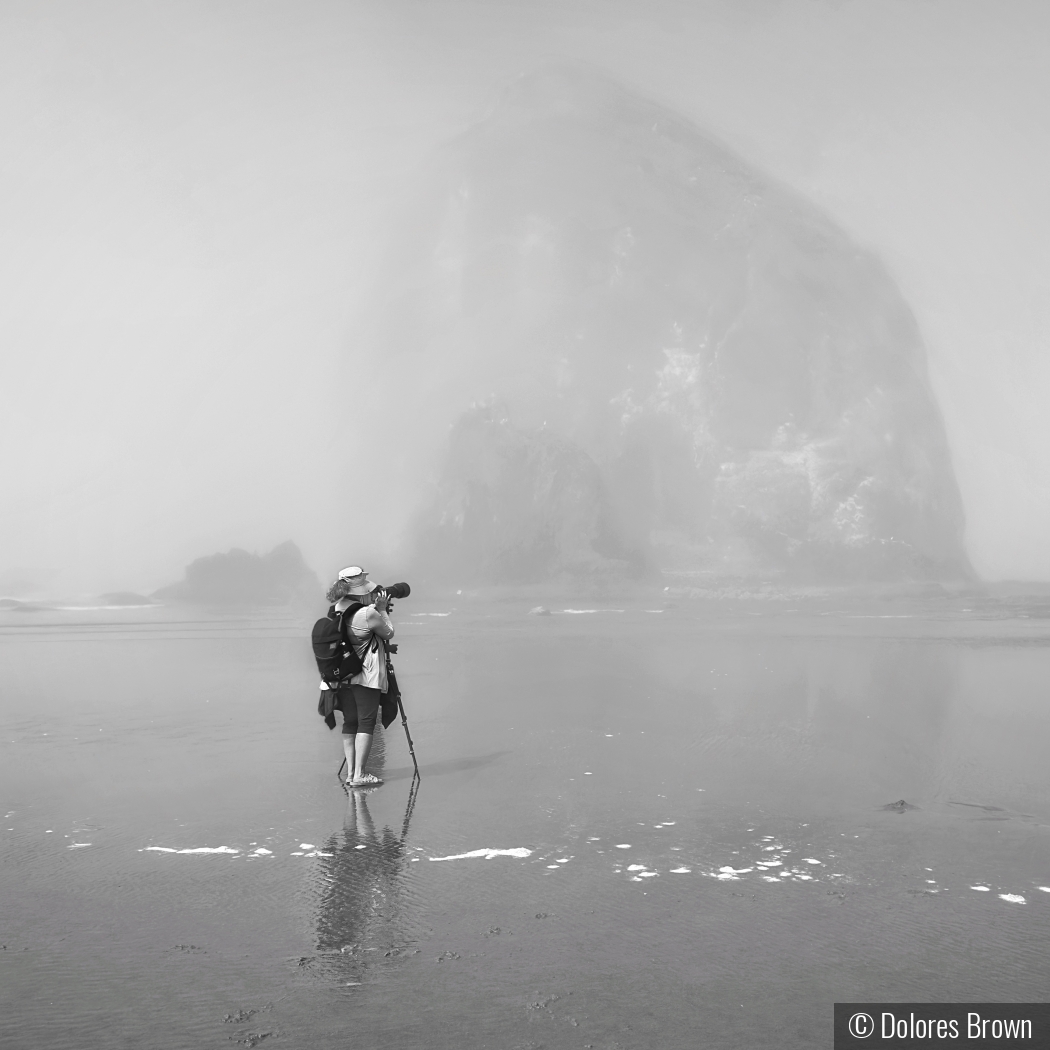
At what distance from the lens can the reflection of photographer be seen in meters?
8.83

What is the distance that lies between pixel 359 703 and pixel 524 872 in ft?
11.5

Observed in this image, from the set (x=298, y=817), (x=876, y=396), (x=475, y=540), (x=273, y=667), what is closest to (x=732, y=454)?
(x=876, y=396)

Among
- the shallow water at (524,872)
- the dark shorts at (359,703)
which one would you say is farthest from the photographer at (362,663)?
the shallow water at (524,872)

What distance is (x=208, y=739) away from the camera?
1165 centimetres

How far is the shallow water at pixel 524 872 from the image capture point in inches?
155

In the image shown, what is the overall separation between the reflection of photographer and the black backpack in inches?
0.6

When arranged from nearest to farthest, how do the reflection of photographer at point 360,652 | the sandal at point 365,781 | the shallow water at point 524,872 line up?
the shallow water at point 524,872 < the sandal at point 365,781 < the reflection of photographer at point 360,652

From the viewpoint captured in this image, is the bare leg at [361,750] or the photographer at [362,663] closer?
the bare leg at [361,750]

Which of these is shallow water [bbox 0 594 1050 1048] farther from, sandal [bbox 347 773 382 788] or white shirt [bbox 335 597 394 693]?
white shirt [bbox 335 597 394 693]

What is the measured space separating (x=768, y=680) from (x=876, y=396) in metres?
77.4

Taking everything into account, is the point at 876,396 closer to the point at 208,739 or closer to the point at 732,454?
the point at 732,454

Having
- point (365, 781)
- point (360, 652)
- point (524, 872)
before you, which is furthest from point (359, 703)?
point (524, 872)

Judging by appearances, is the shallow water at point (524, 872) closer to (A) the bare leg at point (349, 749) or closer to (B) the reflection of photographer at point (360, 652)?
(A) the bare leg at point (349, 749)

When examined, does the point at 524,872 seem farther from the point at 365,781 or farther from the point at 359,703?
the point at 359,703
